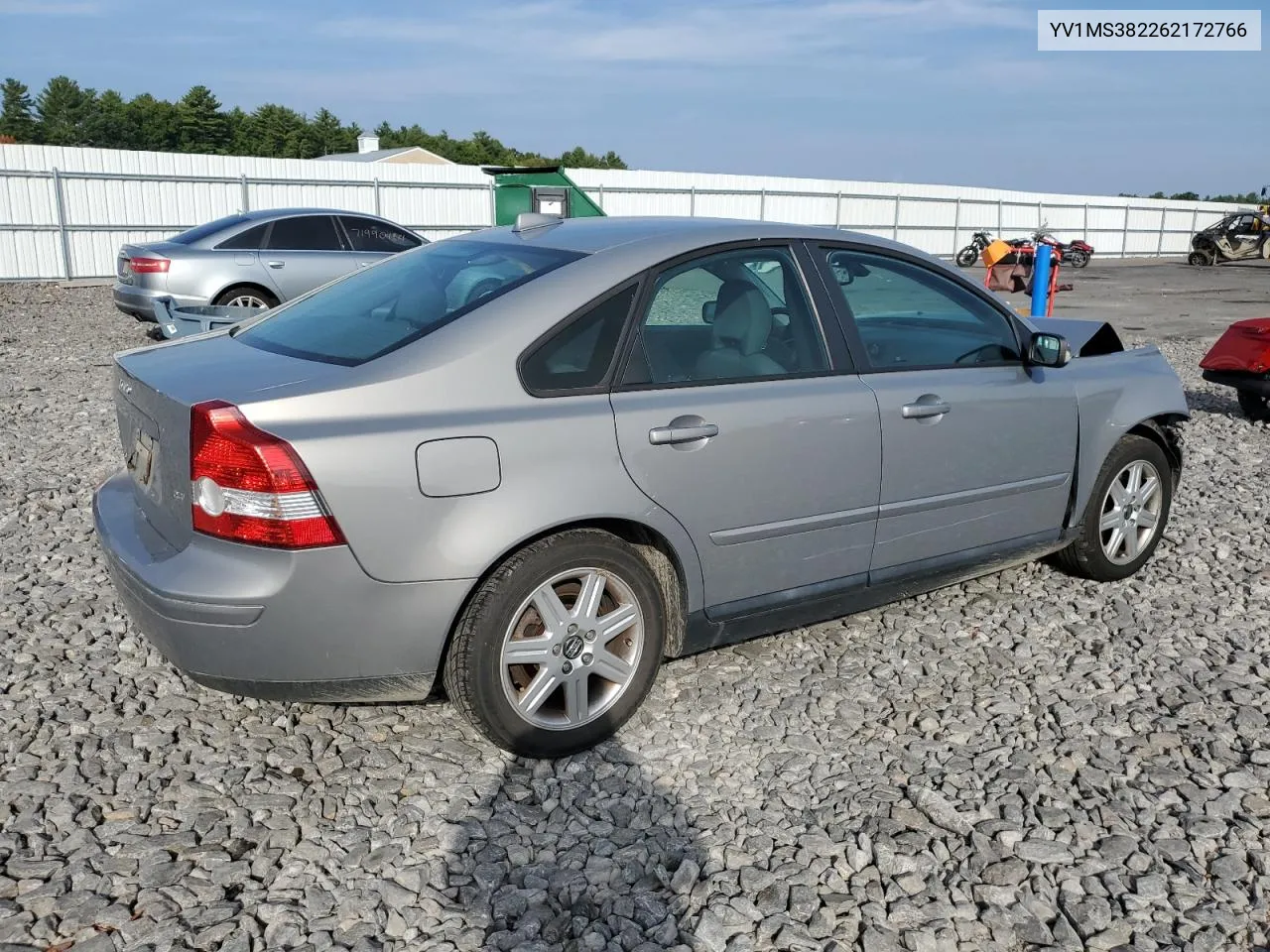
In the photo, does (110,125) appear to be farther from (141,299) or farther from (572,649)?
(572,649)

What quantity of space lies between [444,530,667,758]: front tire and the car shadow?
146 millimetres

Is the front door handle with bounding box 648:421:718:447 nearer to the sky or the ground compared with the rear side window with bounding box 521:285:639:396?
nearer to the ground

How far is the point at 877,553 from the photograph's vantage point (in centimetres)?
391

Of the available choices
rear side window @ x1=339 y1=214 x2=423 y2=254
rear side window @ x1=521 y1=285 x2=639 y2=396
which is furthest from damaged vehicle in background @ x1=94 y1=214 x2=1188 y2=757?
rear side window @ x1=339 y1=214 x2=423 y2=254

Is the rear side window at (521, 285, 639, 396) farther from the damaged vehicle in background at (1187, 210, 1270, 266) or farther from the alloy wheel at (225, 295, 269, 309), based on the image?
the damaged vehicle in background at (1187, 210, 1270, 266)

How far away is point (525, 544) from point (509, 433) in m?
0.32

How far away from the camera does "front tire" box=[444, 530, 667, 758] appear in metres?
3.08

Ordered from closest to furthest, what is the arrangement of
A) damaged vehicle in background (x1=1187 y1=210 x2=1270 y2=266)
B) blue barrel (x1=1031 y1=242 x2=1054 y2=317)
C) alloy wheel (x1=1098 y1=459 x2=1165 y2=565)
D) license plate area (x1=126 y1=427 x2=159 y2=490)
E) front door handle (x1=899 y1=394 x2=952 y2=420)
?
license plate area (x1=126 y1=427 x2=159 y2=490) < front door handle (x1=899 y1=394 x2=952 y2=420) < alloy wheel (x1=1098 y1=459 x2=1165 y2=565) < blue barrel (x1=1031 y1=242 x2=1054 y2=317) < damaged vehicle in background (x1=1187 y1=210 x2=1270 y2=266)

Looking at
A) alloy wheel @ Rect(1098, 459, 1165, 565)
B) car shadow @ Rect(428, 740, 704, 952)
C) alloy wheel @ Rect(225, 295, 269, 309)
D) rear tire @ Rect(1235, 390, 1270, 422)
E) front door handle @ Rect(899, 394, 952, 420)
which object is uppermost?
front door handle @ Rect(899, 394, 952, 420)

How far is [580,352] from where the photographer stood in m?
3.26

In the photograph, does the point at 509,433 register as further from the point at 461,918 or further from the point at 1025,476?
the point at 1025,476

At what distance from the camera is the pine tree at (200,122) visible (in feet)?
281

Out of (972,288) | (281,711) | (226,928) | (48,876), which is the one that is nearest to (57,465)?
(281,711)

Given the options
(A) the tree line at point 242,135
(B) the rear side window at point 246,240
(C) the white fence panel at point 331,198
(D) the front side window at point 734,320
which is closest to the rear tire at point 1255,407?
(D) the front side window at point 734,320
